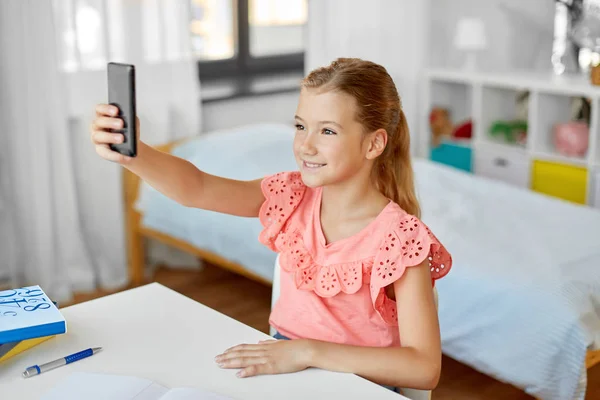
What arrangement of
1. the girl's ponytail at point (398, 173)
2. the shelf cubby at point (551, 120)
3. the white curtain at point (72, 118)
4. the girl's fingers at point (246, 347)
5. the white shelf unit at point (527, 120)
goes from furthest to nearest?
the shelf cubby at point (551, 120), the white shelf unit at point (527, 120), the white curtain at point (72, 118), the girl's ponytail at point (398, 173), the girl's fingers at point (246, 347)

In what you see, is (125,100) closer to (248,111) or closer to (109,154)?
(109,154)

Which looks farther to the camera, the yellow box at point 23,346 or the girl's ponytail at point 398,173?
the girl's ponytail at point 398,173

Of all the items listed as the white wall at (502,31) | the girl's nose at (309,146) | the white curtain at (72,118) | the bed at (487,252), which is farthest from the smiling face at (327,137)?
the white wall at (502,31)

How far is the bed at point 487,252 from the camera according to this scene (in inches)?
77.4

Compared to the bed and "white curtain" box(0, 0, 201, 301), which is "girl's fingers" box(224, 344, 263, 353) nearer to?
the bed

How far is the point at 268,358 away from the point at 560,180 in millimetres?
2325

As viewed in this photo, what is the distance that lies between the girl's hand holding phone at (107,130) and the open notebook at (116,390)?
1.07 ft

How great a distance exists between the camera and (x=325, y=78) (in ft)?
4.44

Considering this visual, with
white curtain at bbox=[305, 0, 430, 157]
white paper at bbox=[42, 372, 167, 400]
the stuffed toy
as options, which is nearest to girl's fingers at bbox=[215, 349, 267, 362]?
white paper at bbox=[42, 372, 167, 400]

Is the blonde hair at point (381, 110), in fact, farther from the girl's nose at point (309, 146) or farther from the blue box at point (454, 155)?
the blue box at point (454, 155)

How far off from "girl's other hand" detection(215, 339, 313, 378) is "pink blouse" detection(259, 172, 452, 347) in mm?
190

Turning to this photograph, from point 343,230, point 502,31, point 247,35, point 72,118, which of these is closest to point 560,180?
point 502,31

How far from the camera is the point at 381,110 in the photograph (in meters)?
1.37

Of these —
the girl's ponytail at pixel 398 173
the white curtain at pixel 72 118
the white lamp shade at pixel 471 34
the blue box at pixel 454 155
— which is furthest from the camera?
the blue box at pixel 454 155
